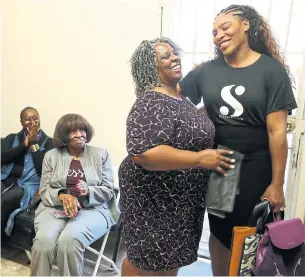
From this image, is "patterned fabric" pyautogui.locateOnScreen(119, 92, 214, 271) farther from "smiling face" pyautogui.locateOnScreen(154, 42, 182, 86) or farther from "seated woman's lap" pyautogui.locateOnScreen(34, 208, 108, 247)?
"seated woman's lap" pyautogui.locateOnScreen(34, 208, 108, 247)

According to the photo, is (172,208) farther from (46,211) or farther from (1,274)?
(1,274)

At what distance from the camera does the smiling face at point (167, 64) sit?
4.15 feet

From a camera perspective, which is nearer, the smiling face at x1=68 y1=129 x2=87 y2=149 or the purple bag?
the purple bag

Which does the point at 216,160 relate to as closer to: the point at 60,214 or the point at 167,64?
the point at 167,64

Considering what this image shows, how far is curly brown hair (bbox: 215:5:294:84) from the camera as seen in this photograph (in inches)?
51.2

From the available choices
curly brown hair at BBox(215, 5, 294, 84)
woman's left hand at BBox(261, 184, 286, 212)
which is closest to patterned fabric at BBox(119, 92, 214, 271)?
woman's left hand at BBox(261, 184, 286, 212)

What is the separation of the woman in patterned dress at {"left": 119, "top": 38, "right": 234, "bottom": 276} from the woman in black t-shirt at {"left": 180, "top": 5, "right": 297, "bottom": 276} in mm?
129

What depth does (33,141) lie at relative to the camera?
7.98 feet

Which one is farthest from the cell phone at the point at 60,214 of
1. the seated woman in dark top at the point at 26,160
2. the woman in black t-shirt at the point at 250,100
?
the woman in black t-shirt at the point at 250,100

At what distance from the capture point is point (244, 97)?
1260 millimetres

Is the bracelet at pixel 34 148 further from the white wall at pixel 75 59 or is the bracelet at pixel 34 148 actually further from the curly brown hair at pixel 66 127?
the white wall at pixel 75 59

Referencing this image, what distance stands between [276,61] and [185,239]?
81 cm

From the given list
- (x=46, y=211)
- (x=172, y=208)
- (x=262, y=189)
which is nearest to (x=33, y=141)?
(x=46, y=211)

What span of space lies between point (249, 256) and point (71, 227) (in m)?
1.14
